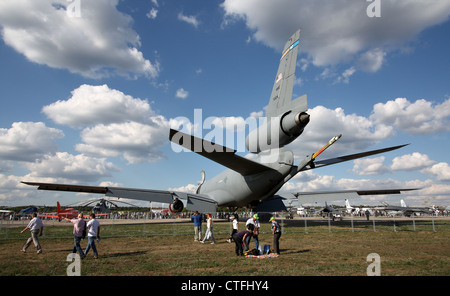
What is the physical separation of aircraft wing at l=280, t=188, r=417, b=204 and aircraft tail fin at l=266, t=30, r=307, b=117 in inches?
519

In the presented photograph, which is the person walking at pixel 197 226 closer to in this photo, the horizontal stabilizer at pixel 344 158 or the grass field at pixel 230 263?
the grass field at pixel 230 263

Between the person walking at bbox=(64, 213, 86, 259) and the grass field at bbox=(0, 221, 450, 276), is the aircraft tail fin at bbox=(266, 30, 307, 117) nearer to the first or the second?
the grass field at bbox=(0, 221, 450, 276)

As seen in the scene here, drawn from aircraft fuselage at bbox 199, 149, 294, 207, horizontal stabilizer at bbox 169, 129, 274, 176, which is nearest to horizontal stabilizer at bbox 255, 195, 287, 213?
aircraft fuselage at bbox 199, 149, 294, 207

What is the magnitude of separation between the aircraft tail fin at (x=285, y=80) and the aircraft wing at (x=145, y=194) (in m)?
11.4

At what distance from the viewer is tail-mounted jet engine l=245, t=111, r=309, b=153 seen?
498 inches

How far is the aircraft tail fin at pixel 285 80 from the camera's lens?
14905 millimetres

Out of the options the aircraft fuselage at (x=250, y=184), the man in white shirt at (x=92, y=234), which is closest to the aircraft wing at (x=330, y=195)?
the aircraft fuselage at (x=250, y=184)

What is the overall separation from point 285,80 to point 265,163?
221 inches

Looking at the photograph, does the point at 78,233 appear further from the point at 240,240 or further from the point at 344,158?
the point at 344,158

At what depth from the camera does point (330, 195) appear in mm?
24969

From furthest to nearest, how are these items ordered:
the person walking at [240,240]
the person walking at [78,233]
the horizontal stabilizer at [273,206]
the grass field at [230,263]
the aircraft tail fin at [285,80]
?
the horizontal stabilizer at [273,206] < the aircraft tail fin at [285,80] < the person walking at [240,240] < the person walking at [78,233] < the grass field at [230,263]
